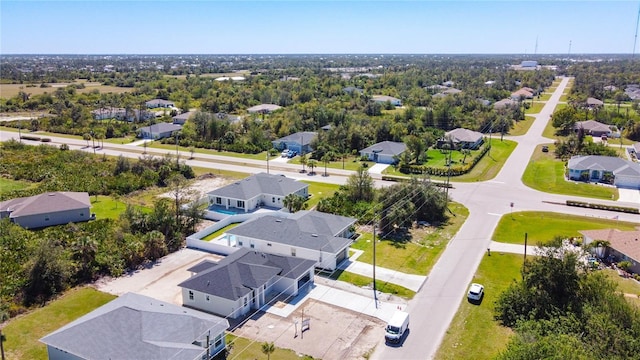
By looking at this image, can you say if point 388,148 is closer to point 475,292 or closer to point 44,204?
A: point 475,292

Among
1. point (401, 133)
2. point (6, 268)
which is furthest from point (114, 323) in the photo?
point (401, 133)

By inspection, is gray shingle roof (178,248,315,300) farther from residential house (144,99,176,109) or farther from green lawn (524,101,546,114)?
green lawn (524,101,546,114)

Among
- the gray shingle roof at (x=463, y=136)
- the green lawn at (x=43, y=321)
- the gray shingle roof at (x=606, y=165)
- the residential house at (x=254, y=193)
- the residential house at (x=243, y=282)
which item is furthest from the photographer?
the gray shingle roof at (x=463, y=136)

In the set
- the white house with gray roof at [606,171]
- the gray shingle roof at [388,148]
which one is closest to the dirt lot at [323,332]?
the gray shingle roof at [388,148]

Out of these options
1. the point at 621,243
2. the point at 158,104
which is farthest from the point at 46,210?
the point at 158,104

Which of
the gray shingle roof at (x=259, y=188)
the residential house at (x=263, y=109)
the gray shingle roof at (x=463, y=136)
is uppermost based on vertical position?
the residential house at (x=263, y=109)

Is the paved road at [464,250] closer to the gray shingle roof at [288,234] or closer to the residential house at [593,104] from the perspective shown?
the gray shingle roof at [288,234]
